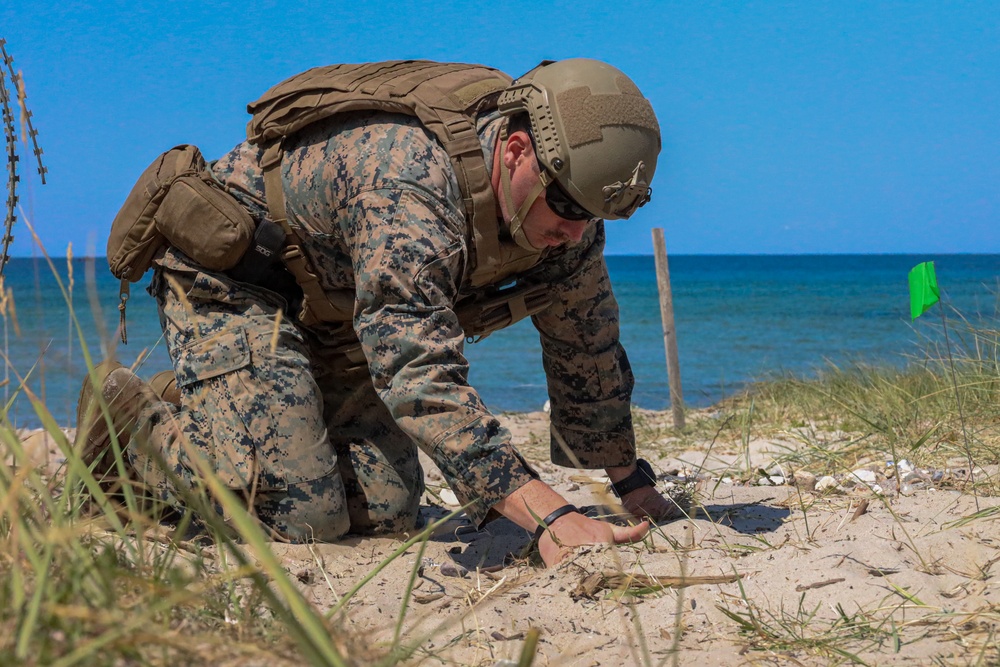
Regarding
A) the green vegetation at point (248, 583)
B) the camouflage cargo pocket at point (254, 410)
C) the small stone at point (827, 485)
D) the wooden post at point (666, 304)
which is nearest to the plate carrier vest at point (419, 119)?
the camouflage cargo pocket at point (254, 410)

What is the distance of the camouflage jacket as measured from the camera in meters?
2.39

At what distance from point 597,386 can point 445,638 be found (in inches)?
57.5

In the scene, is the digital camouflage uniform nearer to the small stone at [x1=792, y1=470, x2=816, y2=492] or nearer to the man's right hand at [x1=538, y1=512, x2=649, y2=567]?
the man's right hand at [x1=538, y1=512, x2=649, y2=567]

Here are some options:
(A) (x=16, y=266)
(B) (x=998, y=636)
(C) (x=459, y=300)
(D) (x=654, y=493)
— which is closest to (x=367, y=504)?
(C) (x=459, y=300)

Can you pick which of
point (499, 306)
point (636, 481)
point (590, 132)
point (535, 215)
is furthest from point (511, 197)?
point (636, 481)

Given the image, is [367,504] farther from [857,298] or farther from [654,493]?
Result: [857,298]

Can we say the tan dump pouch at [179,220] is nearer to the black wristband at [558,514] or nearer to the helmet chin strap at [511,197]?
the helmet chin strap at [511,197]

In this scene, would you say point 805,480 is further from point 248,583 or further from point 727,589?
point 248,583

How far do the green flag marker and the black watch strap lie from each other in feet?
3.42

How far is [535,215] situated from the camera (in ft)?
9.00

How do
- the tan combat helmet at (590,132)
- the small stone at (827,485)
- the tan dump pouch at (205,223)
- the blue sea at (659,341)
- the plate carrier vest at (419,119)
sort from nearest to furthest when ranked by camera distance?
the blue sea at (659,341), the tan combat helmet at (590,132), the plate carrier vest at (419,119), the tan dump pouch at (205,223), the small stone at (827,485)

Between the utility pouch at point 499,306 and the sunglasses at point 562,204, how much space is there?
53 centimetres

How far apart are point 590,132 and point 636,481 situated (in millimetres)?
1328

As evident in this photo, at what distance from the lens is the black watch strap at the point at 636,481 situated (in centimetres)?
326
